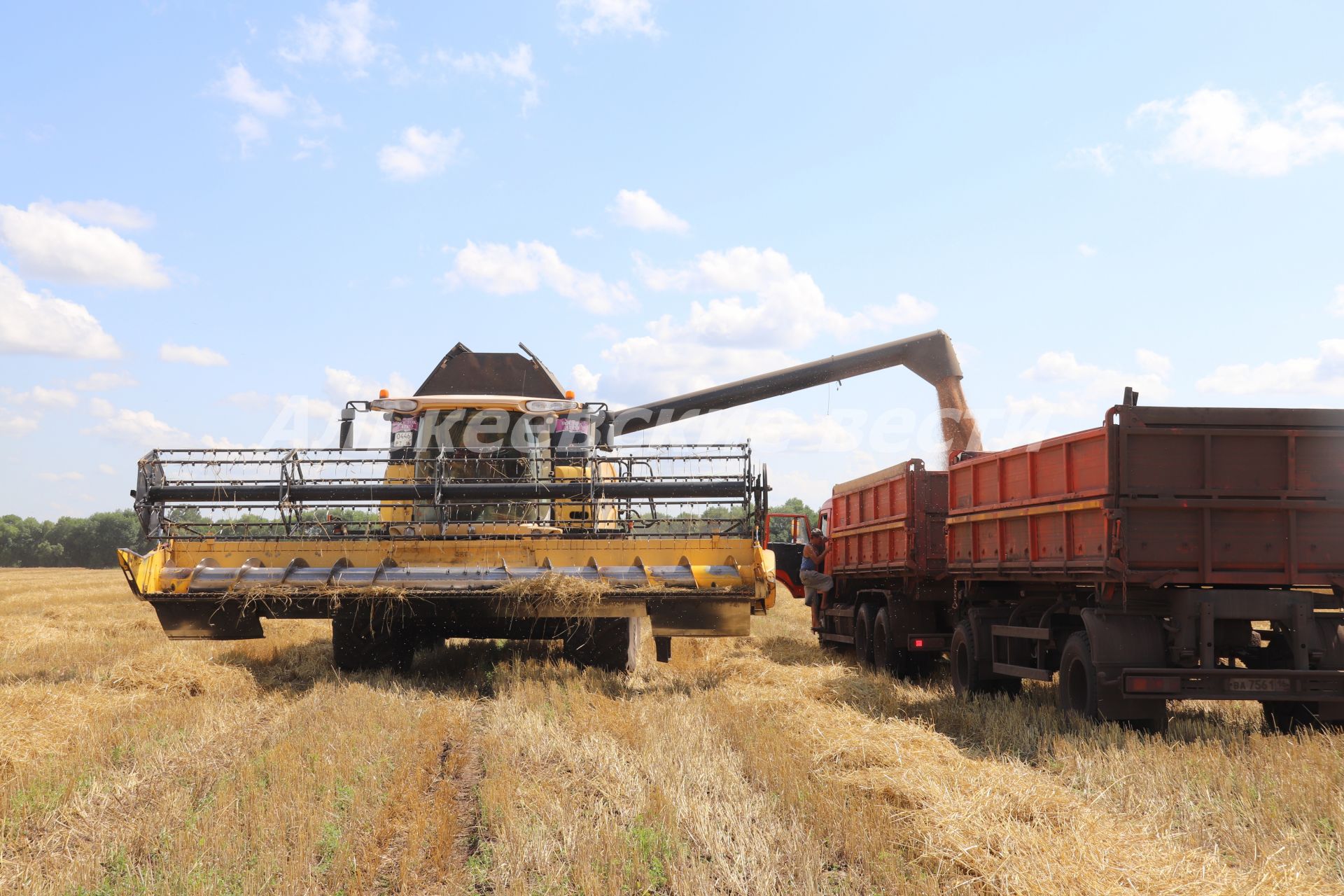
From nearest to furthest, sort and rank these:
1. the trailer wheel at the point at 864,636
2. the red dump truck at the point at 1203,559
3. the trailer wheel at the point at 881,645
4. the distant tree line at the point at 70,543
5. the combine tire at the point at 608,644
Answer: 1. the red dump truck at the point at 1203,559
2. the combine tire at the point at 608,644
3. the trailer wheel at the point at 881,645
4. the trailer wheel at the point at 864,636
5. the distant tree line at the point at 70,543

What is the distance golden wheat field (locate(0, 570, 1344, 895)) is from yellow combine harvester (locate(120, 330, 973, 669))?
790 millimetres

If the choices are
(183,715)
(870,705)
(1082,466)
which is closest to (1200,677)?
(1082,466)

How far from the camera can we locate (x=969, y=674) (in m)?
11.2

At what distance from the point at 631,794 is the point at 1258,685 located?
4.96 meters

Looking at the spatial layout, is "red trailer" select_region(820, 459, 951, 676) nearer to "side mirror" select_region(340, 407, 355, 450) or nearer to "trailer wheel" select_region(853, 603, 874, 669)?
"trailer wheel" select_region(853, 603, 874, 669)

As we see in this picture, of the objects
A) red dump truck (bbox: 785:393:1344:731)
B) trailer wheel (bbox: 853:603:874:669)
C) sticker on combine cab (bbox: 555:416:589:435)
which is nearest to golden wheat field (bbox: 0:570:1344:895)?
red dump truck (bbox: 785:393:1344:731)

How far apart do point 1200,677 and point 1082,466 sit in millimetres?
1762

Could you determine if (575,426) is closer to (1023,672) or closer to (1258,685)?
(1023,672)

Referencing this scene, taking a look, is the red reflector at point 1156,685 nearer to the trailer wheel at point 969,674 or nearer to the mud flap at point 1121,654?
the mud flap at point 1121,654

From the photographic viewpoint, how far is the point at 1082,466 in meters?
8.84

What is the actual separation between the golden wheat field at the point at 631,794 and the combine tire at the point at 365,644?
1077 mm

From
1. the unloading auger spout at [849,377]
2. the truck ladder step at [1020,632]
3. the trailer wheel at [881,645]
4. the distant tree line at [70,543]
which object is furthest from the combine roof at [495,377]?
the distant tree line at [70,543]

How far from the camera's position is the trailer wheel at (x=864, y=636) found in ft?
47.9

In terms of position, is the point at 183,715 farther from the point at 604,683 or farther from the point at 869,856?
the point at 869,856
